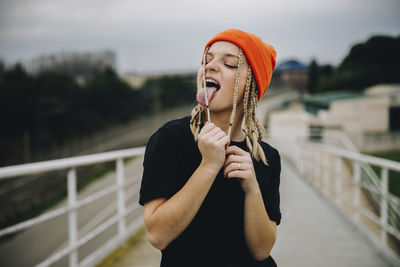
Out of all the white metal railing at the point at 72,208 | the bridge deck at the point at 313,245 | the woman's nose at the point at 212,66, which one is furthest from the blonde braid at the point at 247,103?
the bridge deck at the point at 313,245

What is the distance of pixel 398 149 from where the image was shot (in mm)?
28672

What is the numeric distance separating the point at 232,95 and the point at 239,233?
50 cm

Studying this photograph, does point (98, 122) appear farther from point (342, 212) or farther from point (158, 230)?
point (158, 230)

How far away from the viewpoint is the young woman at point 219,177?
107cm

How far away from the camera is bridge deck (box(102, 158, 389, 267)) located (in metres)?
3.40

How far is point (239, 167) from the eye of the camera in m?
1.05

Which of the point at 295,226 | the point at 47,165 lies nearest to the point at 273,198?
the point at 47,165

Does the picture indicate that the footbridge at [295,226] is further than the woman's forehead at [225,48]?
Yes

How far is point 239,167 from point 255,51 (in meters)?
0.45

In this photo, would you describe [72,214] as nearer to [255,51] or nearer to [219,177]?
[219,177]

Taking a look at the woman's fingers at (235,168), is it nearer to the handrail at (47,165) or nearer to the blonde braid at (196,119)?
the blonde braid at (196,119)

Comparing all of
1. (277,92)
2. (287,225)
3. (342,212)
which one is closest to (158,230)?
(287,225)

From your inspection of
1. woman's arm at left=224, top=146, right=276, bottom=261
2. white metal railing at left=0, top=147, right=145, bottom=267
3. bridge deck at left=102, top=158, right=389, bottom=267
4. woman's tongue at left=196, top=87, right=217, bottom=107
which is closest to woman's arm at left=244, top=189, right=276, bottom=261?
woman's arm at left=224, top=146, right=276, bottom=261

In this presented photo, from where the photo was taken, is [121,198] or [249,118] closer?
[249,118]
